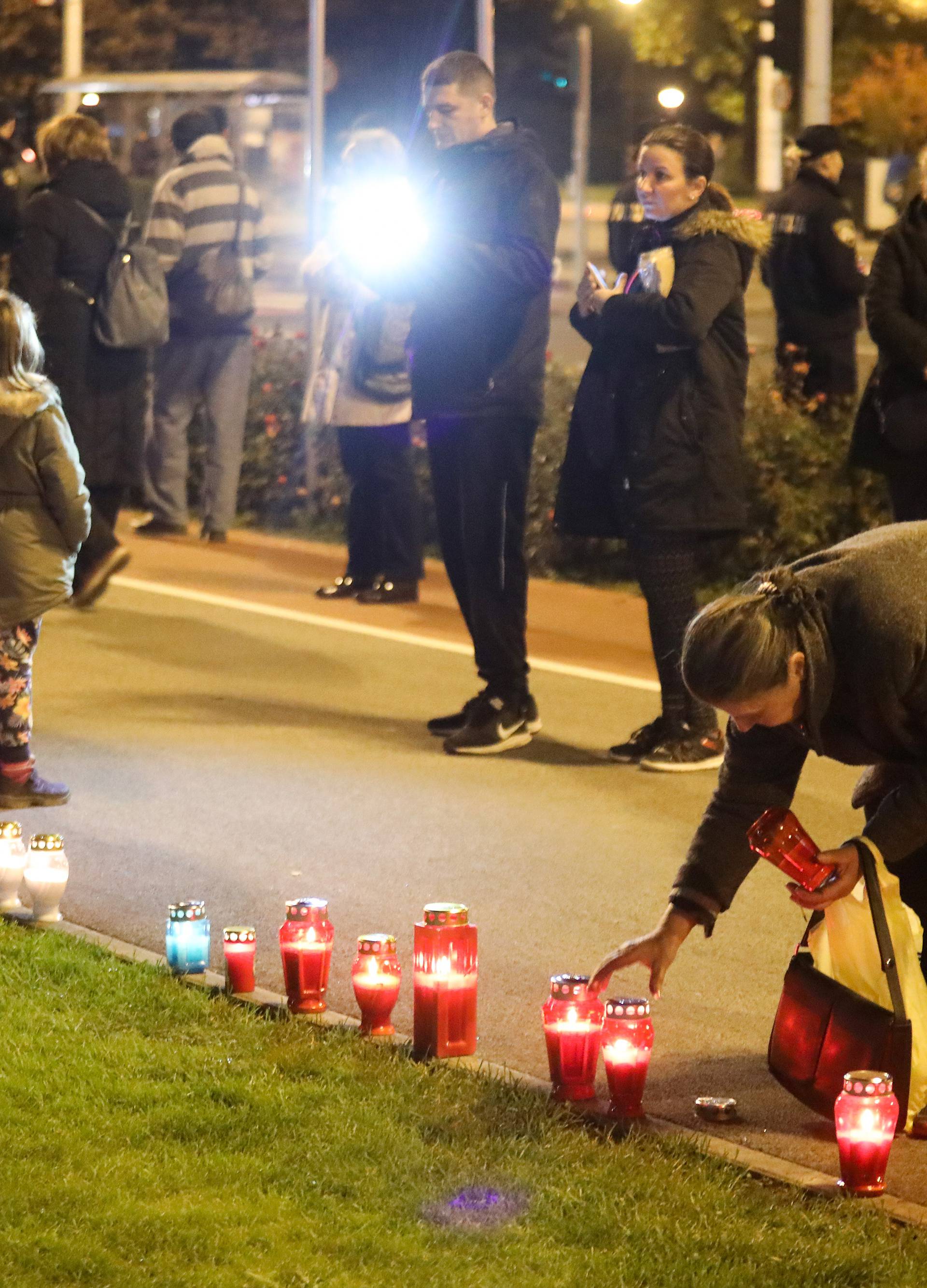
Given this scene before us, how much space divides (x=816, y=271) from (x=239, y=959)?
8.34 metres

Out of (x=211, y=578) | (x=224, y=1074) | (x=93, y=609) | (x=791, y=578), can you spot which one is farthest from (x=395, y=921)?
(x=211, y=578)

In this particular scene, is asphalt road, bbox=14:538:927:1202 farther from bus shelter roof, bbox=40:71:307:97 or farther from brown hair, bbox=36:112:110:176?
bus shelter roof, bbox=40:71:307:97

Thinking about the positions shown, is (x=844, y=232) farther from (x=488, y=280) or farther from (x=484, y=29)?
(x=488, y=280)

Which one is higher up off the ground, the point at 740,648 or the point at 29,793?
the point at 740,648

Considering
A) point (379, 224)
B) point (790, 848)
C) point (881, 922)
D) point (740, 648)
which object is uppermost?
point (379, 224)

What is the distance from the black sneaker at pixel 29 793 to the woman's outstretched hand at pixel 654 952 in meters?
3.36

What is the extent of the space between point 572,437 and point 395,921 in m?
2.46

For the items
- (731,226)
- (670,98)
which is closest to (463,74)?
(731,226)

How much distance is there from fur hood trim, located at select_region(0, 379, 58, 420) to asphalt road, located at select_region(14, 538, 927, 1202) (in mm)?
1379

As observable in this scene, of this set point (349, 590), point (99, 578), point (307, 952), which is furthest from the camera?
point (349, 590)

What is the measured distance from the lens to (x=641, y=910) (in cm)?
652

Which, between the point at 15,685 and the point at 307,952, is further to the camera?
the point at 15,685

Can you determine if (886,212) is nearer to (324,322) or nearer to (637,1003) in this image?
(324,322)

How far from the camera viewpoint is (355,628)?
11.0 m
